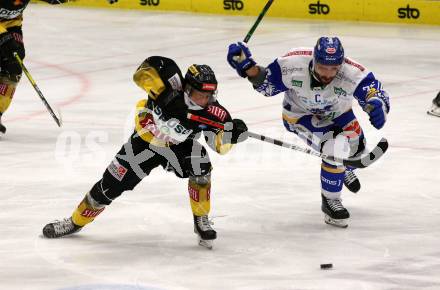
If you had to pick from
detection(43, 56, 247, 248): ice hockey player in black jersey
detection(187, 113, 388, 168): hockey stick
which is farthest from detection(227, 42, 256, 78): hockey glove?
detection(43, 56, 247, 248): ice hockey player in black jersey

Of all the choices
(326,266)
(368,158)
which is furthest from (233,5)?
(326,266)

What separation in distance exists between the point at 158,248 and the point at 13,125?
408cm

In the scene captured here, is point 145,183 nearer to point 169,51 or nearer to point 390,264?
point 390,264

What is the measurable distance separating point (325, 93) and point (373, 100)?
410 millimetres

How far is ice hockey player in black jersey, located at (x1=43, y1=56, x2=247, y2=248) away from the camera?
21.2 feet

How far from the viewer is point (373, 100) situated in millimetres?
6832

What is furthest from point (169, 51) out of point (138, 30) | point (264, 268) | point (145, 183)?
point (264, 268)

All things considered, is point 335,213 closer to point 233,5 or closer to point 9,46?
point 9,46

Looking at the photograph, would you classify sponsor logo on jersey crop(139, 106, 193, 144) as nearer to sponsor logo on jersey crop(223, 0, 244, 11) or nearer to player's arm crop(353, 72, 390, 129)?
player's arm crop(353, 72, 390, 129)

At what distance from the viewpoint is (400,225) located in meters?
7.27

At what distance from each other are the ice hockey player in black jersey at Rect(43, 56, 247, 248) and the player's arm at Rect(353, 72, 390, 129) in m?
0.88

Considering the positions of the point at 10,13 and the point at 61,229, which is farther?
the point at 10,13

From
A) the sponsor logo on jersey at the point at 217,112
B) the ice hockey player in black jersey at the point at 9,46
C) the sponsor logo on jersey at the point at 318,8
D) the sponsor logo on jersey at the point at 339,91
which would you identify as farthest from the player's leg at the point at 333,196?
the sponsor logo on jersey at the point at 318,8

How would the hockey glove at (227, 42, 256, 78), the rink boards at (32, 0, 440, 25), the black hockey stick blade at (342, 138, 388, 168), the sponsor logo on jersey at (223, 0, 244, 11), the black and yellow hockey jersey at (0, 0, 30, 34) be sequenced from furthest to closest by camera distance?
the sponsor logo on jersey at (223, 0, 244, 11) → the rink boards at (32, 0, 440, 25) → the black and yellow hockey jersey at (0, 0, 30, 34) → the black hockey stick blade at (342, 138, 388, 168) → the hockey glove at (227, 42, 256, 78)
